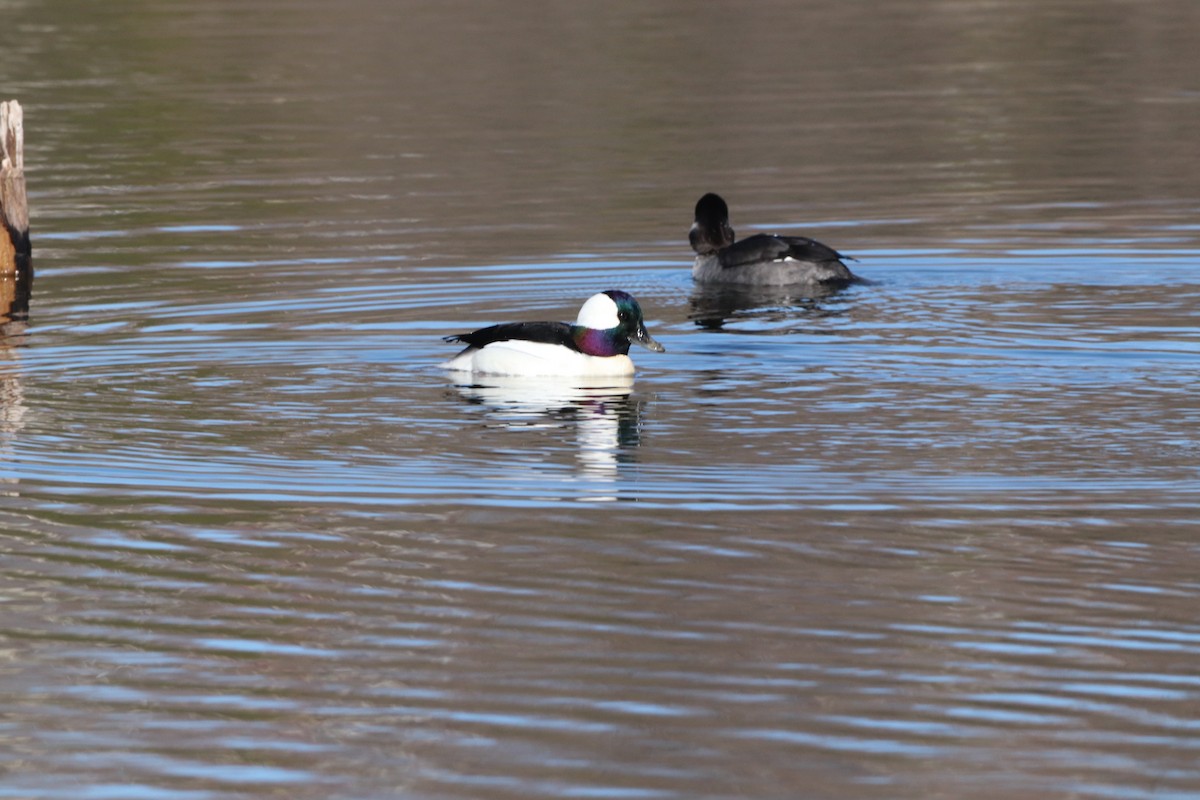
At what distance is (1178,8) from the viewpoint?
154 ft

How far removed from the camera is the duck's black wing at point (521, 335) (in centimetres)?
1477

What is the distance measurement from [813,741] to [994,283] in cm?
1151

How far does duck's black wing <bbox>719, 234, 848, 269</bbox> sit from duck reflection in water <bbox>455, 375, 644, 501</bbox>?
15.4 ft

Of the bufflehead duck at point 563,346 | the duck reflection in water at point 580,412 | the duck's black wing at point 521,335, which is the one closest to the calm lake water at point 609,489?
the duck reflection in water at point 580,412

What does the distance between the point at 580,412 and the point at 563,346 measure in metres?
1.16

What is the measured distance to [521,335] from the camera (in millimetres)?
14797

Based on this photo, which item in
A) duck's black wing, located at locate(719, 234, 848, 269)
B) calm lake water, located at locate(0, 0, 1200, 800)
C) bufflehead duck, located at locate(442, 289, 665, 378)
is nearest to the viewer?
calm lake water, located at locate(0, 0, 1200, 800)

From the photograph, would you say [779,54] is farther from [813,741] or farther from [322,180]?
[813,741]

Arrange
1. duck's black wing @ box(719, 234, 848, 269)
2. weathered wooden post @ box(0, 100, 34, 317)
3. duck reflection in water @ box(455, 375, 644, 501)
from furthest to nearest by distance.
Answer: weathered wooden post @ box(0, 100, 34, 317), duck's black wing @ box(719, 234, 848, 269), duck reflection in water @ box(455, 375, 644, 501)

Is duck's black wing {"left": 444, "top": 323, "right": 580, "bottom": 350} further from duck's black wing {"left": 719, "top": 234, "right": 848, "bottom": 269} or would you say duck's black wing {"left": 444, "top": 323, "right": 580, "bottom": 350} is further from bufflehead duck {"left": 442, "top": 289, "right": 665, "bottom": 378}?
duck's black wing {"left": 719, "top": 234, "right": 848, "bottom": 269}

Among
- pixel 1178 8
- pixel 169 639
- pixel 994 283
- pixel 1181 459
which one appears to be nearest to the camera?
pixel 169 639

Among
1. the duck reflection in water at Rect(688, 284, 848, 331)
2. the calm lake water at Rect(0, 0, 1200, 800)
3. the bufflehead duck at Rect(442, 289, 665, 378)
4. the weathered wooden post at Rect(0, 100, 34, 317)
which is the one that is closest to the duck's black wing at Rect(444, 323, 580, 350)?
the bufflehead duck at Rect(442, 289, 665, 378)

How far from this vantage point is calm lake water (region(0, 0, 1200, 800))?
24.4 feet

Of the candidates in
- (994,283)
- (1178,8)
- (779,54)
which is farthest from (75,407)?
(1178,8)
